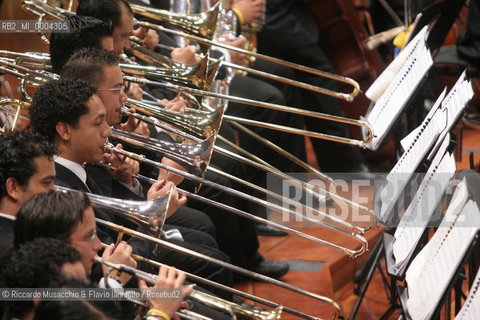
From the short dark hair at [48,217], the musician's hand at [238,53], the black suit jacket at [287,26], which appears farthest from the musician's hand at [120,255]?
the black suit jacket at [287,26]

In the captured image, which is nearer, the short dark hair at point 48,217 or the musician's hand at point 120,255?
the short dark hair at point 48,217

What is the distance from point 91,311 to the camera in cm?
143

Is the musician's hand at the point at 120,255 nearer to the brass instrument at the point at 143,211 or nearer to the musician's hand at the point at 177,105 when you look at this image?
the brass instrument at the point at 143,211

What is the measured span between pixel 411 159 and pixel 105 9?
1.42 meters

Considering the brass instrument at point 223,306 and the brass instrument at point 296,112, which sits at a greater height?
the brass instrument at point 296,112

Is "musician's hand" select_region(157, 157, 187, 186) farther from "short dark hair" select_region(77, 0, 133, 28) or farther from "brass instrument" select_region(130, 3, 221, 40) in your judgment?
"brass instrument" select_region(130, 3, 221, 40)

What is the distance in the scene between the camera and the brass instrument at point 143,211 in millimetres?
1988

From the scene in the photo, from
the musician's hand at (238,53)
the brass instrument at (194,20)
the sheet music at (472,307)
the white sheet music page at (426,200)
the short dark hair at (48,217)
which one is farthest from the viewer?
the musician's hand at (238,53)

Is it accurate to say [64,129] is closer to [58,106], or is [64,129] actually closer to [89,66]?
[58,106]

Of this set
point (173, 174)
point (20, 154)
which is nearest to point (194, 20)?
point (173, 174)

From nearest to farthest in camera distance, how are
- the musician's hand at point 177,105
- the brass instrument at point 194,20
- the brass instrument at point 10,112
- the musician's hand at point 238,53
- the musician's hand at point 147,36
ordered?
the brass instrument at point 10,112, the musician's hand at point 177,105, the brass instrument at point 194,20, the musician's hand at point 147,36, the musician's hand at point 238,53

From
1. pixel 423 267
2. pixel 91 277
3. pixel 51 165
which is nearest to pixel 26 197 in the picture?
pixel 51 165

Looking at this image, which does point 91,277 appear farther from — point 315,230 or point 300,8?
point 300,8

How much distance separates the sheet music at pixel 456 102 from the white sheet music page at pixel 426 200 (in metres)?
0.08
